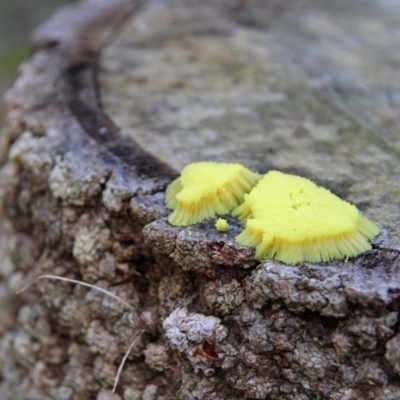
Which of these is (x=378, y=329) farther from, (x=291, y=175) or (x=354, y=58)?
(x=354, y=58)

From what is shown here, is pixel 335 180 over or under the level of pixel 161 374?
over

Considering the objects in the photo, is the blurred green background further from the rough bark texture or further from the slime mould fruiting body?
the slime mould fruiting body

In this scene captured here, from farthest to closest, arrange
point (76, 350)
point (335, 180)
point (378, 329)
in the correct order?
point (76, 350) → point (335, 180) → point (378, 329)

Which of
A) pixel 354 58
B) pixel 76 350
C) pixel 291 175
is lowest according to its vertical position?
pixel 76 350

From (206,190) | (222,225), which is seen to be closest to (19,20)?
(206,190)

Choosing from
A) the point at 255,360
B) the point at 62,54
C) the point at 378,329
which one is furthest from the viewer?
the point at 62,54

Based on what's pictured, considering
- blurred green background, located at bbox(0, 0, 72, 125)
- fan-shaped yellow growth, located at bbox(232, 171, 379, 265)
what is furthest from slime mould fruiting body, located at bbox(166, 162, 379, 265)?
blurred green background, located at bbox(0, 0, 72, 125)

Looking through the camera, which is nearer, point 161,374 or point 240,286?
point 240,286

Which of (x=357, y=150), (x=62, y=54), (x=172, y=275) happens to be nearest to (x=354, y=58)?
(x=357, y=150)
